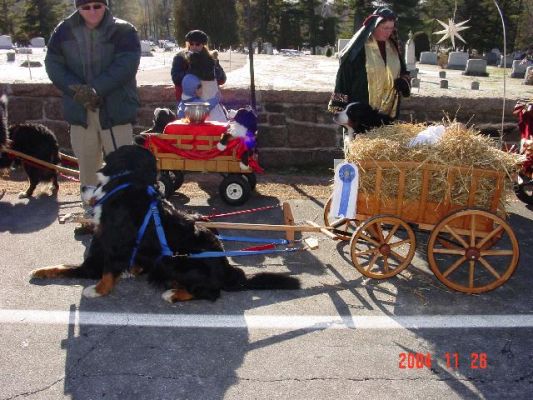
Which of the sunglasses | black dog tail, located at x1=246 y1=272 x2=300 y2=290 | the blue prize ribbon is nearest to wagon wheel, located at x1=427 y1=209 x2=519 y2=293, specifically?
the blue prize ribbon

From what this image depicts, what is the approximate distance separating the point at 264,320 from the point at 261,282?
0.42 meters

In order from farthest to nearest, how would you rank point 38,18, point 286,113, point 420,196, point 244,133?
1. point 38,18
2. point 286,113
3. point 244,133
4. point 420,196

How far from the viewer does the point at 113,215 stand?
3908mm

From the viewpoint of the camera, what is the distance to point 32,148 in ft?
21.7

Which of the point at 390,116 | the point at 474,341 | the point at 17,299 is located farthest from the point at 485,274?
the point at 17,299

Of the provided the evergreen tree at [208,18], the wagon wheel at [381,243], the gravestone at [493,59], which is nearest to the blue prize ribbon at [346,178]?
the wagon wheel at [381,243]

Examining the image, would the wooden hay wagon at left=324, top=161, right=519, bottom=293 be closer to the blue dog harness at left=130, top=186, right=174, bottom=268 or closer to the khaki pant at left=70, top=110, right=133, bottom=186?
the blue dog harness at left=130, top=186, right=174, bottom=268

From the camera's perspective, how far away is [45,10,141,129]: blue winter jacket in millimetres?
5000

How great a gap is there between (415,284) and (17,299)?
10.6 ft

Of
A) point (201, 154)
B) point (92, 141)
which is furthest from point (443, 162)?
point (92, 141)

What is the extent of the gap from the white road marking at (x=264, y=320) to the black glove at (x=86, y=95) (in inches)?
80.0

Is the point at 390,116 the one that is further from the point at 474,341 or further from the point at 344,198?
the point at 474,341

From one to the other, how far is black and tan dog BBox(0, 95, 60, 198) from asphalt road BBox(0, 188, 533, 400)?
2173 mm

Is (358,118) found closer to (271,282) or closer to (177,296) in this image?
(271,282)
